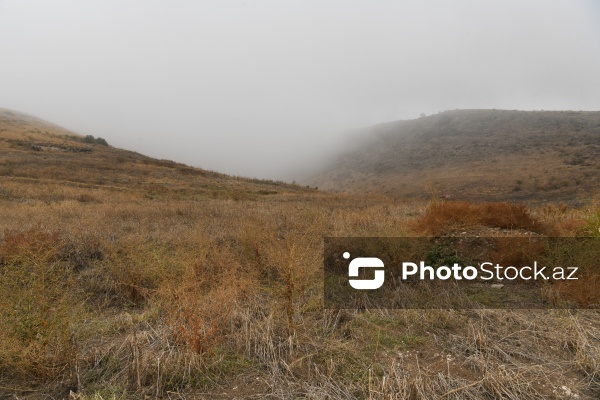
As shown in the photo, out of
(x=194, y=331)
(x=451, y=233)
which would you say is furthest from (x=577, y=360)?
(x=451, y=233)

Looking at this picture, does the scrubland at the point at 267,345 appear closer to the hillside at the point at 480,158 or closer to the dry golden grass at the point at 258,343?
the dry golden grass at the point at 258,343

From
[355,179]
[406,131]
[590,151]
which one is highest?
[406,131]

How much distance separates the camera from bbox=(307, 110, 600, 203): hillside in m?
25.4

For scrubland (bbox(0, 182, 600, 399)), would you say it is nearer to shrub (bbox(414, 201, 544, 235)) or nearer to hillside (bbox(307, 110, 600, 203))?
shrub (bbox(414, 201, 544, 235))

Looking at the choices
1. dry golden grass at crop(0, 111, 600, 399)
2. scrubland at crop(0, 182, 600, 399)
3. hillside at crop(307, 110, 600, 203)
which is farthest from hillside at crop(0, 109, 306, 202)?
hillside at crop(307, 110, 600, 203)

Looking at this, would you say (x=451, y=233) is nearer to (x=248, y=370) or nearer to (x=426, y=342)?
(x=426, y=342)

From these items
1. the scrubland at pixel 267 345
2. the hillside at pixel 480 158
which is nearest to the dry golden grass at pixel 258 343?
the scrubland at pixel 267 345

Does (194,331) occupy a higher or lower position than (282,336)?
higher

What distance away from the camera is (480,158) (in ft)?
129

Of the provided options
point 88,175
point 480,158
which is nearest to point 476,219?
point 88,175

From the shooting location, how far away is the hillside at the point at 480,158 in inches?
1000

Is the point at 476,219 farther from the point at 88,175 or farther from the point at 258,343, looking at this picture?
the point at 88,175

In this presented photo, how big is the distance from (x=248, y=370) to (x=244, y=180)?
2979cm

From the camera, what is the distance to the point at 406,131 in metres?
62.4
